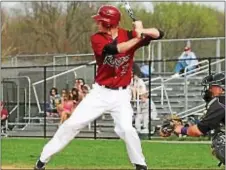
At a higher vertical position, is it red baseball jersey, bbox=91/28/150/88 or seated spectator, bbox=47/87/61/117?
red baseball jersey, bbox=91/28/150/88

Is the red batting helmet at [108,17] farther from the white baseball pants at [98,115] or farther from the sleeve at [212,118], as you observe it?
the sleeve at [212,118]

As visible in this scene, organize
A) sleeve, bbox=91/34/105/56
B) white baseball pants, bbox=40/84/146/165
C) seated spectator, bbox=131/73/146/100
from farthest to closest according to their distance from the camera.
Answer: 1. seated spectator, bbox=131/73/146/100
2. white baseball pants, bbox=40/84/146/165
3. sleeve, bbox=91/34/105/56

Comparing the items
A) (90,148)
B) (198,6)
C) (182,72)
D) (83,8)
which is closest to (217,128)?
(90,148)

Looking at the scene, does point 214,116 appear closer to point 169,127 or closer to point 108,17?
point 169,127

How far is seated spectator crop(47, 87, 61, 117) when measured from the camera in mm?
25391

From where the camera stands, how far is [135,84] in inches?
889

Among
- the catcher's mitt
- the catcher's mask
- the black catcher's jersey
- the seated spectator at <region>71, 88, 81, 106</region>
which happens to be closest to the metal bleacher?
the seated spectator at <region>71, 88, 81, 106</region>

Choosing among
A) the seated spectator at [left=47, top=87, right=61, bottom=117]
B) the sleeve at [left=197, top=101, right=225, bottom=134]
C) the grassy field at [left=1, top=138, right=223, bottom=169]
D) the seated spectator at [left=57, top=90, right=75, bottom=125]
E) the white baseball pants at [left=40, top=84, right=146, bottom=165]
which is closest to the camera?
the sleeve at [left=197, top=101, right=225, bottom=134]

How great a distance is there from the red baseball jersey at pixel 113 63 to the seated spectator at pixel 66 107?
14.2m

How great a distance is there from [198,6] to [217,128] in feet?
131

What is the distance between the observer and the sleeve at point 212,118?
712 centimetres

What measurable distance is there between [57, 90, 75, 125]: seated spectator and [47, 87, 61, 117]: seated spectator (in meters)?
1.23

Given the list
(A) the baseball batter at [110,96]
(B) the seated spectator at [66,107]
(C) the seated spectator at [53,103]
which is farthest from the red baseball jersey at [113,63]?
(C) the seated spectator at [53,103]

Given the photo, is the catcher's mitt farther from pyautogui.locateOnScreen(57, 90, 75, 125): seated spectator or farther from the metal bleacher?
the metal bleacher
